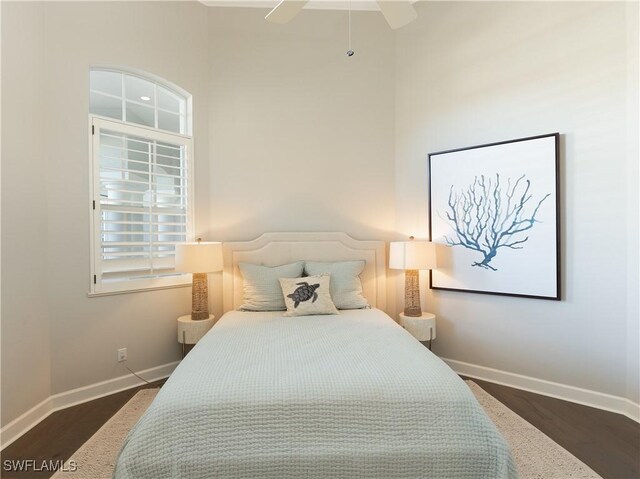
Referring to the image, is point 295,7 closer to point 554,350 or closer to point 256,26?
point 256,26

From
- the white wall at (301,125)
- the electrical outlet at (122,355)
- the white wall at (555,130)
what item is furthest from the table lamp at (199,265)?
the white wall at (555,130)

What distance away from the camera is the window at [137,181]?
2590mm

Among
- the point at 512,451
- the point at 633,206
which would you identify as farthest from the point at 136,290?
the point at 633,206

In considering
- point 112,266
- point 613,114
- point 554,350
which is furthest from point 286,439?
point 613,114

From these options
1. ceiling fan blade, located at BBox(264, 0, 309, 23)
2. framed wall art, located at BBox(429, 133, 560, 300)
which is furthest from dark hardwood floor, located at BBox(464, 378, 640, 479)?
ceiling fan blade, located at BBox(264, 0, 309, 23)

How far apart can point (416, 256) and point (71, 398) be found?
3019mm

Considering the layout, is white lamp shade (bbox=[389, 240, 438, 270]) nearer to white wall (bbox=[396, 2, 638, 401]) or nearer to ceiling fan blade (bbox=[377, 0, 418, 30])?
white wall (bbox=[396, 2, 638, 401])

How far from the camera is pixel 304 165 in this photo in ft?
11.1

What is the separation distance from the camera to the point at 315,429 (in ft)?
4.36

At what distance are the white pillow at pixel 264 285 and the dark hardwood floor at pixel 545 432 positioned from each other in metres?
1.22

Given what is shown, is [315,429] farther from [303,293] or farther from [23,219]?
[23,219]

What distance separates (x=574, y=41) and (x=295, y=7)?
224 centimetres

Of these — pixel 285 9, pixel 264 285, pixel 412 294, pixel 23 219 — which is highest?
pixel 285 9

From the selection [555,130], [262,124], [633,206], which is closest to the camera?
[633,206]
